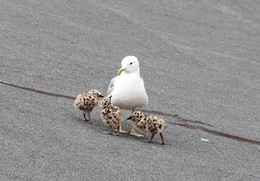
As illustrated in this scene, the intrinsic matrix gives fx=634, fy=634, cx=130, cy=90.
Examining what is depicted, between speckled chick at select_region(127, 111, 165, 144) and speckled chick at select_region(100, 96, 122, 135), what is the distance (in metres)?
0.21

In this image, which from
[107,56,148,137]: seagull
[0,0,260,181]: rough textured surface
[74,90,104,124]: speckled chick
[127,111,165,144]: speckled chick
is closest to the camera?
[0,0,260,181]: rough textured surface

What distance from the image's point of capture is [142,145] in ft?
26.1

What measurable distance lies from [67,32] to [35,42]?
137 centimetres

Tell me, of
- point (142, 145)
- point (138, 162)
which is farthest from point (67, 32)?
point (138, 162)

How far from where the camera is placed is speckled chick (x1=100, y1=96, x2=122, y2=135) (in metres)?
8.35

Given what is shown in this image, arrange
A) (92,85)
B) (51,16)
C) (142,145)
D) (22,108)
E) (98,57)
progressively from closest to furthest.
A: (142,145)
(22,108)
(92,85)
(98,57)
(51,16)

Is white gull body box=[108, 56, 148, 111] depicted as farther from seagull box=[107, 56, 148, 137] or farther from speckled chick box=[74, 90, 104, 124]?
speckled chick box=[74, 90, 104, 124]

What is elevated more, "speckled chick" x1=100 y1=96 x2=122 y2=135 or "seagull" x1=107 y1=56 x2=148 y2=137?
"seagull" x1=107 y1=56 x2=148 y2=137

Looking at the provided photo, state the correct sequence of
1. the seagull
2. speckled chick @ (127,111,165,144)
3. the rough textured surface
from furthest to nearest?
the seagull
speckled chick @ (127,111,165,144)
the rough textured surface

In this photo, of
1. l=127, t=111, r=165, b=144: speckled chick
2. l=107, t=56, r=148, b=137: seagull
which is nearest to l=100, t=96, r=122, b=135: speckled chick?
l=107, t=56, r=148, b=137: seagull

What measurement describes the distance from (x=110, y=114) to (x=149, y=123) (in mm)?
551

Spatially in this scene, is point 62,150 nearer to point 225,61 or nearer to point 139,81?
point 139,81

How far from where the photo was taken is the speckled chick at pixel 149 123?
814 centimetres

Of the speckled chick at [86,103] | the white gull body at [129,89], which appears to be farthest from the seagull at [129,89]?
the speckled chick at [86,103]
